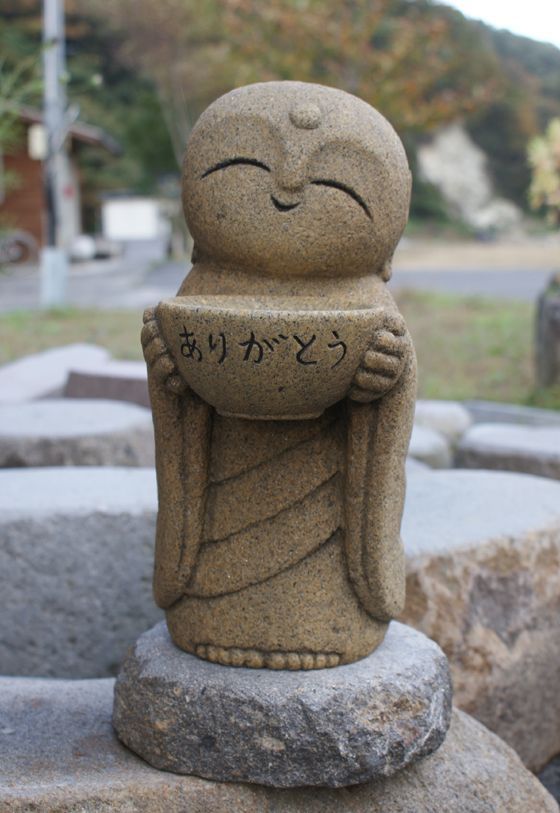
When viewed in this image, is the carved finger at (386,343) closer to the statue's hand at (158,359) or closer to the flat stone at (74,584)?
the statue's hand at (158,359)

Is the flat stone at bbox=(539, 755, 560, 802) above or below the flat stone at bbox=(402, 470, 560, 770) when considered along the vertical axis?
below

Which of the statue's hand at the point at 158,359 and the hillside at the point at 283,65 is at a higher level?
the statue's hand at the point at 158,359

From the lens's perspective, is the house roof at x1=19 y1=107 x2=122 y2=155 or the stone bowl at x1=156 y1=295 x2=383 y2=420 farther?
the house roof at x1=19 y1=107 x2=122 y2=155

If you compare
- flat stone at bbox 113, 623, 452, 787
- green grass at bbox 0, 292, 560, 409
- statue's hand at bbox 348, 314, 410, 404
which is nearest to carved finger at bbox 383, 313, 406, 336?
statue's hand at bbox 348, 314, 410, 404

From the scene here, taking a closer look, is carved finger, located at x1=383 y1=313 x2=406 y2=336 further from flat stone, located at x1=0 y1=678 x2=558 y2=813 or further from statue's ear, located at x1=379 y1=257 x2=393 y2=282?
flat stone, located at x1=0 y1=678 x2=558 y2=813

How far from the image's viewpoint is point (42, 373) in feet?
23.7

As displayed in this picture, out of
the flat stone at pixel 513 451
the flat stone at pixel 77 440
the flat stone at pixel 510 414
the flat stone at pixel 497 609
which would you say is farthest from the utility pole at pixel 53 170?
the flat stone at pixel 497 609

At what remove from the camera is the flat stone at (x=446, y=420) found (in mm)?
6160

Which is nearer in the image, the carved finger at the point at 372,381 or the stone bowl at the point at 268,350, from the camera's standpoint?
the stone bowl at the point at 268,350

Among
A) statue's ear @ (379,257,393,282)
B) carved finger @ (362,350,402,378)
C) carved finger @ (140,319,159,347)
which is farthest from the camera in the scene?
statue's ear @ (379,257,393,282)

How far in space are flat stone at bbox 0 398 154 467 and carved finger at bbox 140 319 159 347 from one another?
2.34 m

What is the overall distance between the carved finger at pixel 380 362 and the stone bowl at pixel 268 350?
0.02 meters

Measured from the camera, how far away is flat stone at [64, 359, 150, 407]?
6.28 metres

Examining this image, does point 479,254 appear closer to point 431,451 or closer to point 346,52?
point 346,52
